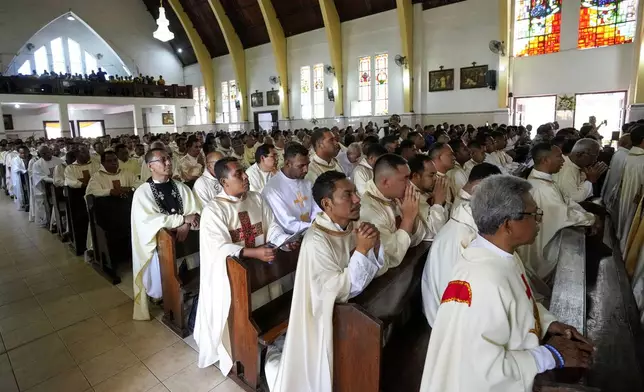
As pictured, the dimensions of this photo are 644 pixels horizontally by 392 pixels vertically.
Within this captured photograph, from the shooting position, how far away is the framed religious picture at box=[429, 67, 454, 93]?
15469 mm

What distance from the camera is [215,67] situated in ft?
83.6

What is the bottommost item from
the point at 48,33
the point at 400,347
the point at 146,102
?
the point at 400,347

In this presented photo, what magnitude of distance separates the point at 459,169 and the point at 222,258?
11.7 ft

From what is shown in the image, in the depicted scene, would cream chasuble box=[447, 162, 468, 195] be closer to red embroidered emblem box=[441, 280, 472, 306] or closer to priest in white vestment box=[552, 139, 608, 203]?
priest in white vestment box=[552, 139, 608, 203]

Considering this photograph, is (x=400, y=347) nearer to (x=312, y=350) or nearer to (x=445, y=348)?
(x=312, y=350)

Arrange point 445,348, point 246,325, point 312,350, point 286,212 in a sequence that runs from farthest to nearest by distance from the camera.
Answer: point 286,212
point 246,325
point 312,350
point 445,348

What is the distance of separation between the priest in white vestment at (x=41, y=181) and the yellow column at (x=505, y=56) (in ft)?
46.2

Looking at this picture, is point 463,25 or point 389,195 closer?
point 389,195

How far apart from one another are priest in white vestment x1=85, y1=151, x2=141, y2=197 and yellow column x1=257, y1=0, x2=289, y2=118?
51.5ft

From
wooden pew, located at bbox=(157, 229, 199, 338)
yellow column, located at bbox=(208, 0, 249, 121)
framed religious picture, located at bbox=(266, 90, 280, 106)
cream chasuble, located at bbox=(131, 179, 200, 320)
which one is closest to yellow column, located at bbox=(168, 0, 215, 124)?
yellow column, located at bbox=(208, 0, 249, 121)

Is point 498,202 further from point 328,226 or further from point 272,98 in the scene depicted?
point 272,98

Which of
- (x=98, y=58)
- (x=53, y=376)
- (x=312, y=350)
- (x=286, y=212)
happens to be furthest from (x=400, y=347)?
(x=98, y=58)

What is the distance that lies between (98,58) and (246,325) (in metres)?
28.1

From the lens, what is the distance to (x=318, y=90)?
20.1 metres
